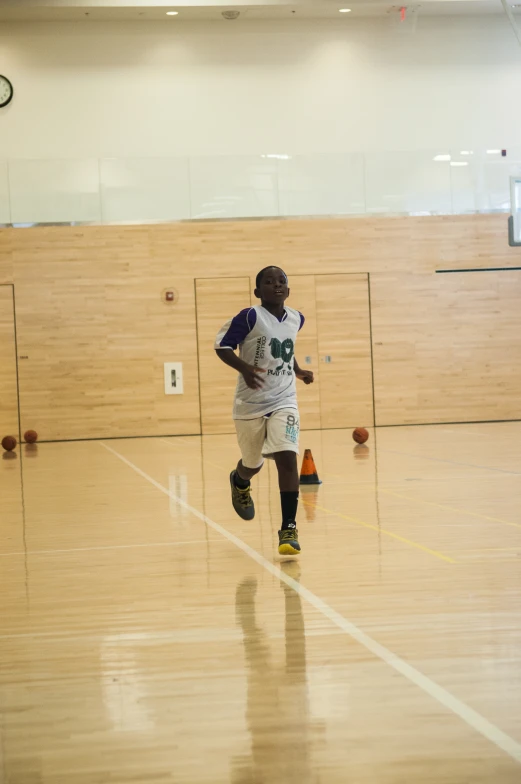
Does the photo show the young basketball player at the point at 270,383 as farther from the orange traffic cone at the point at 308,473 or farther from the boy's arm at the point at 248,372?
the orange traffic cone at the point at 308,473

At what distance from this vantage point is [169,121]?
67.3ft

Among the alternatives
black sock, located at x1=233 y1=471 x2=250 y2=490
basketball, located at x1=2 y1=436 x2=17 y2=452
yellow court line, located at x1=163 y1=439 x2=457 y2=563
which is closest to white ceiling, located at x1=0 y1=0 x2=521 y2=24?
basketball, located at x1=2 y1=436 x2=17 y2=452

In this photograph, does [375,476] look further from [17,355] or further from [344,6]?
[344,6]

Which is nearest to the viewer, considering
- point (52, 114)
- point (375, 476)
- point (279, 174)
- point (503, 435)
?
point (375, 476)

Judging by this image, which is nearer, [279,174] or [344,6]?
[279,174]

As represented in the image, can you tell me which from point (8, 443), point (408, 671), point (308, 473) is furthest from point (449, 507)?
point (8, 443)

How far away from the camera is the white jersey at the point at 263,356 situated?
5859mm

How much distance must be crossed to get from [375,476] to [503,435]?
579cm

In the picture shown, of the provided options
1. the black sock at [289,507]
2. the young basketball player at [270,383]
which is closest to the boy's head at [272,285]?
the young basketball player at [270,383]

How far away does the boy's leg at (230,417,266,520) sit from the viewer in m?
5.93

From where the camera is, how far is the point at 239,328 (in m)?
5.88

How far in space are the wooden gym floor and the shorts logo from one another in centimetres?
64

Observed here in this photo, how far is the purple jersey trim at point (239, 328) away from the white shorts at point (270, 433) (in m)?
0.44

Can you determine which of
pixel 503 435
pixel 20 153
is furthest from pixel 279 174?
pixel 503 435
